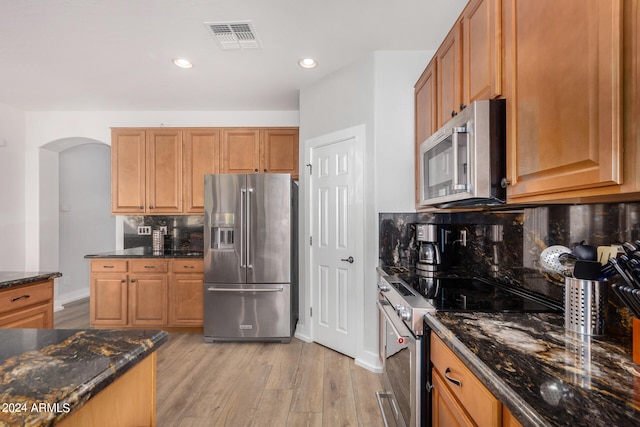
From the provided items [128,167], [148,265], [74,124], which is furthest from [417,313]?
[74,124]

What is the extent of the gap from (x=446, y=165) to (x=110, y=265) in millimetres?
3684

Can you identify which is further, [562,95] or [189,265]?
[189,265]

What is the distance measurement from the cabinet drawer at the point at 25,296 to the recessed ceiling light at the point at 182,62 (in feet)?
6.79

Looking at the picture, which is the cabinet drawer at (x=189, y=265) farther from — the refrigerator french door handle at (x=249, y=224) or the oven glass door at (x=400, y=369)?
the oven glass door at (x=400, y=369)

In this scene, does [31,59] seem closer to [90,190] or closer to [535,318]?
[90,190]

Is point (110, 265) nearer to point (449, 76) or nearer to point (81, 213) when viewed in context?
point (81, 213)

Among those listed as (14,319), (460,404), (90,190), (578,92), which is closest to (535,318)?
(460,404)

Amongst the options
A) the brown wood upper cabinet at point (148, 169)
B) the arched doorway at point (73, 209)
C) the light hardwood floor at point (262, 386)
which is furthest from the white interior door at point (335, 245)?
the arched doorway at point (73, 209)

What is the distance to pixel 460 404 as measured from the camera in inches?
39.6

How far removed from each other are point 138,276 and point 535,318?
146 inches

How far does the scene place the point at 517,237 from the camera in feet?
5.29

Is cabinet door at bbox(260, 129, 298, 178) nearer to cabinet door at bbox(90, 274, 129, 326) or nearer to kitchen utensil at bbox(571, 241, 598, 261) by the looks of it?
cabinet door at bbox(90, 274, 129, 326)

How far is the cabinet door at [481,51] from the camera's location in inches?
49.2

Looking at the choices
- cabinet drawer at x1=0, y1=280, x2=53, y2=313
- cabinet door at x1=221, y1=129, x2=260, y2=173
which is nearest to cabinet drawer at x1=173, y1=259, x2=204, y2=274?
cabinet door at x1=221, y1=129, x2=260, y2=173
